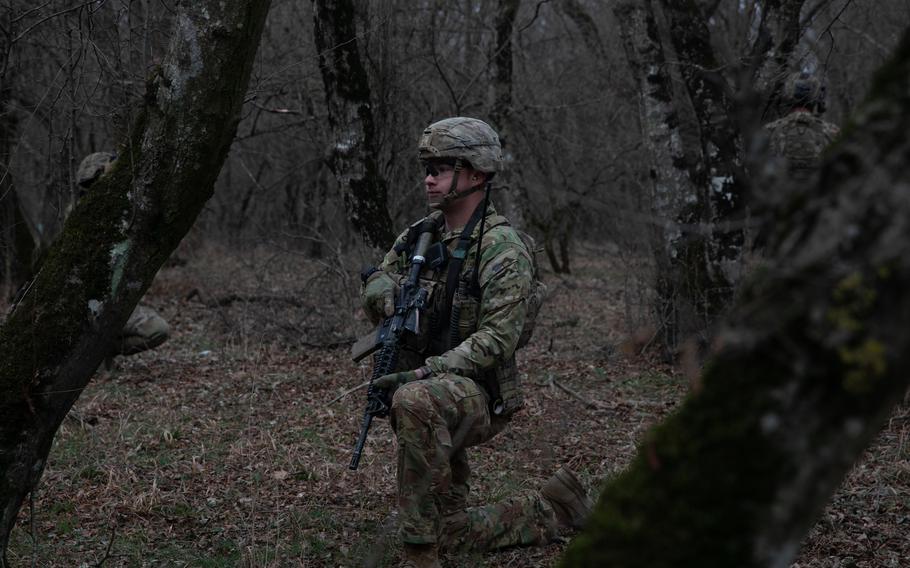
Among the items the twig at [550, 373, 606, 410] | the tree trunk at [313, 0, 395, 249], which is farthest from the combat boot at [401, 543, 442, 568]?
the tree trunk at [313, 0, 395, 249]

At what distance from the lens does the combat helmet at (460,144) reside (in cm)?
404

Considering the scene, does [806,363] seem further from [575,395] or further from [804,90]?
[804,90]

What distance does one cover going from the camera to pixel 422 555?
3.68 metres

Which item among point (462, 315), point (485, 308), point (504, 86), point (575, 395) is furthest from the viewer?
point (504, 86)

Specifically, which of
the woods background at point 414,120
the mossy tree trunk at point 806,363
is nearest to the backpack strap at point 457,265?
the woods background at point 414,120

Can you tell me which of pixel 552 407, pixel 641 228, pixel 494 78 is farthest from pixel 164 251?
pixel 494 78

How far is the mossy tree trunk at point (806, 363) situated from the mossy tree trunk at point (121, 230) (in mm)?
2401

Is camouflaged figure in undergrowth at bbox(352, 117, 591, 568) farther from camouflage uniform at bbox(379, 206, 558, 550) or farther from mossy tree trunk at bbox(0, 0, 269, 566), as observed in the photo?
mossy tree trunk at bbox(0, 0, 269, 566)

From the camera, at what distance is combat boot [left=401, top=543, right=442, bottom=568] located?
12.1 ft

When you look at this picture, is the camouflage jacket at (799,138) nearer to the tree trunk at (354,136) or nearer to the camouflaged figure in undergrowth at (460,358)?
the tree trunk at (354,136)

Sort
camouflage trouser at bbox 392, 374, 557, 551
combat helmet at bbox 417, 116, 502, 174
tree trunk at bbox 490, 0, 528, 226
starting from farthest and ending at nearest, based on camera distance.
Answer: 1. tree trunk at bbox 490, 0, 528, 226
2. combat helmet at bbox 417, 116, 502, 174
3. camouflage trouser at bbox 392, 374, 557, 551

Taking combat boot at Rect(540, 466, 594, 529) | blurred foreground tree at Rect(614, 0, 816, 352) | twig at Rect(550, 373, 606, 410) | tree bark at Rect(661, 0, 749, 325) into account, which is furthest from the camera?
tree bark at Rect(661, 0, 749, 325)

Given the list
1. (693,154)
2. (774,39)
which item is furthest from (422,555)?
(693,154)

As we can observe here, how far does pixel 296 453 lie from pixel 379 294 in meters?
1.91
